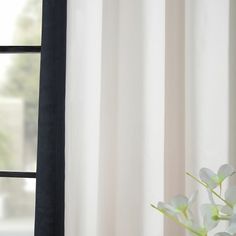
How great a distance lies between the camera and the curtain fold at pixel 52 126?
61.2 inches

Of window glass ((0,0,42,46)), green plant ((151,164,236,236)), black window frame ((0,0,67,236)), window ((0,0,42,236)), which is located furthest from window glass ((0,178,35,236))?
green plant ((151,164,236,236))

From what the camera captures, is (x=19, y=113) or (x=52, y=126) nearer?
(x=52, y=126)

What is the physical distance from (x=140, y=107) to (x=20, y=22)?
0.73 m

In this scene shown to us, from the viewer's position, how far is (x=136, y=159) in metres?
1.54

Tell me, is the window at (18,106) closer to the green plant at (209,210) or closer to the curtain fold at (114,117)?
the curtain fold at (114,117)

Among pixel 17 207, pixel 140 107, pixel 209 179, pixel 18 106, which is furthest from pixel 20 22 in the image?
pixel 209 179

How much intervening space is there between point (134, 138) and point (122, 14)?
0.48 m

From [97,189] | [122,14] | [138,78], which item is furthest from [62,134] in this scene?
[122,14]

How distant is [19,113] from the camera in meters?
1.85

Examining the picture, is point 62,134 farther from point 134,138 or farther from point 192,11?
point 192,11

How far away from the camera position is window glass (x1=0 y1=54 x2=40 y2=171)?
1830 mm

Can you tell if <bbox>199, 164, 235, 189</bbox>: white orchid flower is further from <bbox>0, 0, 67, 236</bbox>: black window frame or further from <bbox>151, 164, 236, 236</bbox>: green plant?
<bbox>0, 0, 67, 236</bbox>: black window frame

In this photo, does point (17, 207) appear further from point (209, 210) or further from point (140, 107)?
point (209, 210)

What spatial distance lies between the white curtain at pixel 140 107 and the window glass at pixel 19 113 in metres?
0.32
